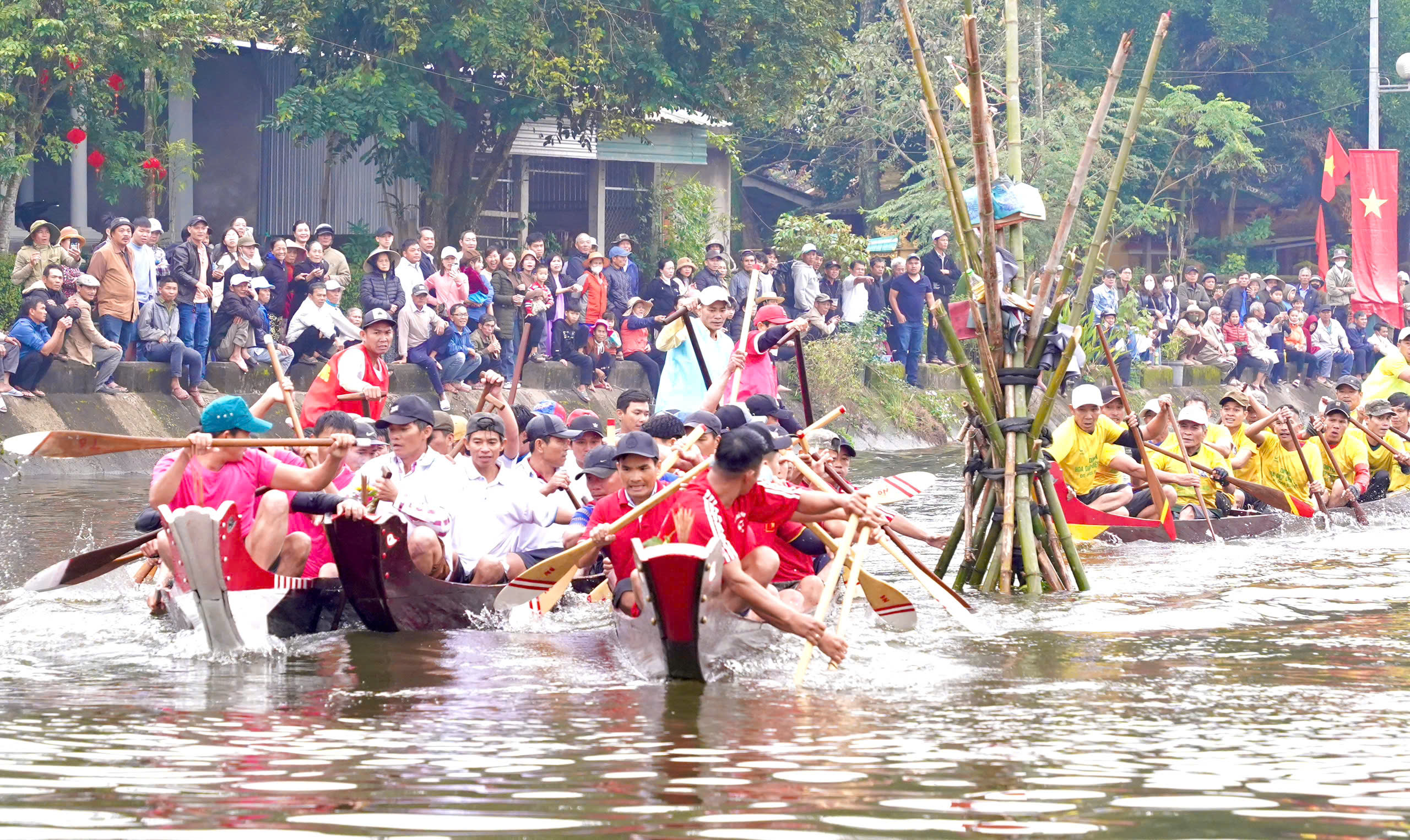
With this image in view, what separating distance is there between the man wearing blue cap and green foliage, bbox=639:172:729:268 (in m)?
15.9

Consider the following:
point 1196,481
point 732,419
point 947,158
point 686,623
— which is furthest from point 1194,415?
point 686,623

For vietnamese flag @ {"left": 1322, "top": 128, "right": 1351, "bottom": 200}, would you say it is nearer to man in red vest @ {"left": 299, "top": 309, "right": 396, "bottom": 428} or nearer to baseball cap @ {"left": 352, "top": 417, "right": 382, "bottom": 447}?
man in red vest @ {"left": 299, "top": 309, "right": 396, "bottom": 428}

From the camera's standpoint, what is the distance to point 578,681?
7.72 m

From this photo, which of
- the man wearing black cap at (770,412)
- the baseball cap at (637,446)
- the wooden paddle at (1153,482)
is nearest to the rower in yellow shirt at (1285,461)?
the wooden paddle at (1153,482)

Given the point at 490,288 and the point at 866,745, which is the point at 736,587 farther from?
the point at 490,288

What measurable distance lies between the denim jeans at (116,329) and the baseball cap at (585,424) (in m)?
6.94

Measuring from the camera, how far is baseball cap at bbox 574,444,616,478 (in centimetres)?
951

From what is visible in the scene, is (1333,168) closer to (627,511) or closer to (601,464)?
(601,464)

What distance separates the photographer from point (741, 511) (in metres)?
7.81

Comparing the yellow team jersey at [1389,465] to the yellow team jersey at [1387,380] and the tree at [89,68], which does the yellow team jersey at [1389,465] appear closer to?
the yellow team jersey at [1387,380]

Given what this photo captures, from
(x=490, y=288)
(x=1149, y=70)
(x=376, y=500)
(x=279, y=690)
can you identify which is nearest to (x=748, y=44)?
(x=490, y=288)

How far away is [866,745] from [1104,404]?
24.4 feet

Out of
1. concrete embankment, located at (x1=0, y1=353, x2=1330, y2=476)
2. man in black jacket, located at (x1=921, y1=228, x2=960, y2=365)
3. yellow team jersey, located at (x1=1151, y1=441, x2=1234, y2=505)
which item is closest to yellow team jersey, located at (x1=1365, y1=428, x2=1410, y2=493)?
yellow team jersey, located at (x1=1151, y1=441, x2=1234, y2=505)

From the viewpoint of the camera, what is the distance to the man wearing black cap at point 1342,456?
14594 mm
